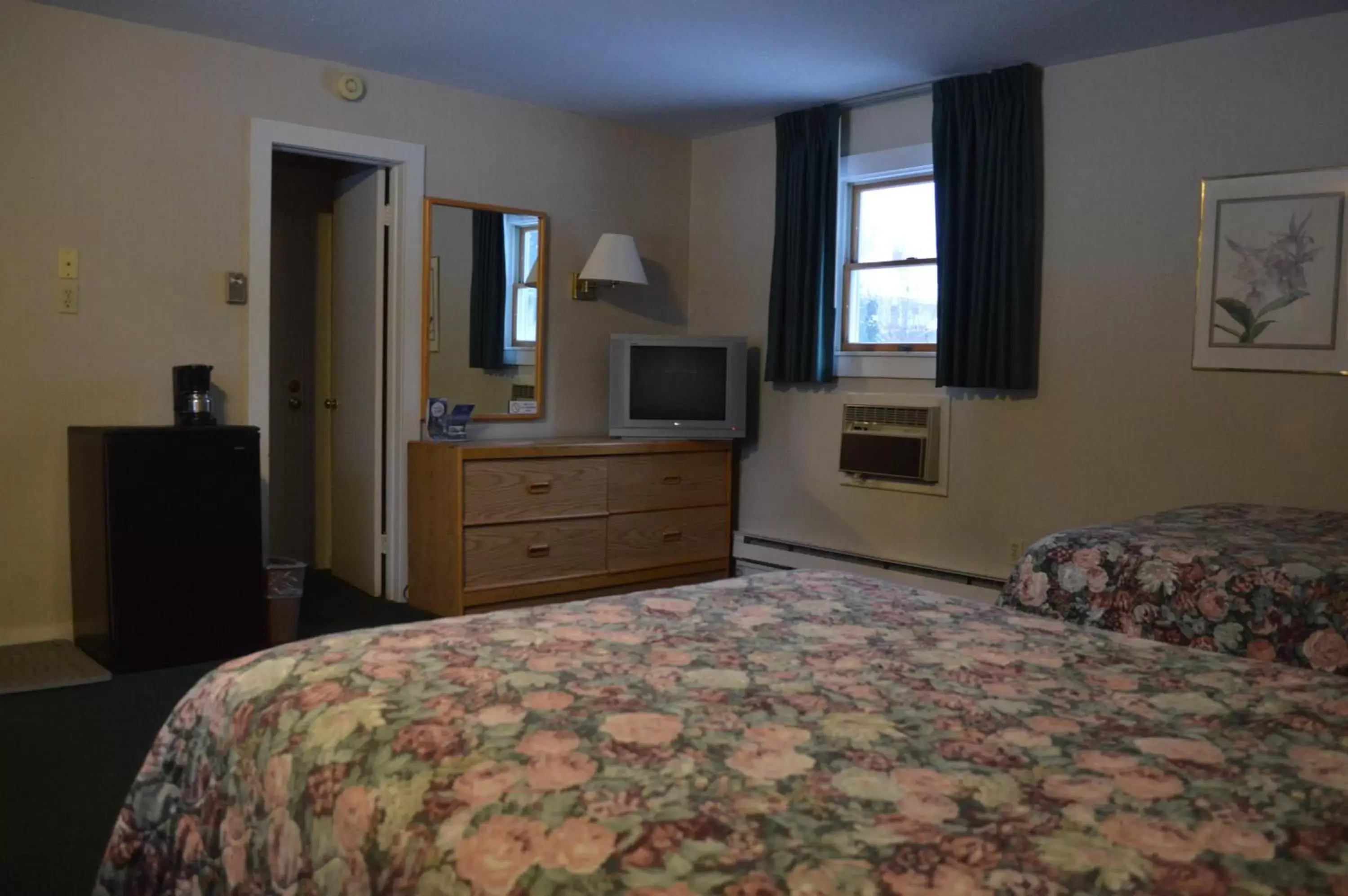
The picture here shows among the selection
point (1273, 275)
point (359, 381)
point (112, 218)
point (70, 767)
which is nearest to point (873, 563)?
point (1273, 275)

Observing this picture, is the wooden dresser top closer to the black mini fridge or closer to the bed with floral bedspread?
the black mini fridge

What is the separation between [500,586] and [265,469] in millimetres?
1078

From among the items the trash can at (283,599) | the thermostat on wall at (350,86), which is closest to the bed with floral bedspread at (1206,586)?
the trash can at (283,599)

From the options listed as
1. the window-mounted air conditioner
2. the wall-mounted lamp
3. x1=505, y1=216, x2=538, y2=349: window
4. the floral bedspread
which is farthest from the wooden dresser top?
the floral bedspread

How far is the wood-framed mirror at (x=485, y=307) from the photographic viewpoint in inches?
188

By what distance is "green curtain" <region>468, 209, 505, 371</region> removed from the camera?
4.89 meters

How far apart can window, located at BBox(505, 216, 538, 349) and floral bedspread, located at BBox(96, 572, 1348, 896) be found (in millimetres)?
3385

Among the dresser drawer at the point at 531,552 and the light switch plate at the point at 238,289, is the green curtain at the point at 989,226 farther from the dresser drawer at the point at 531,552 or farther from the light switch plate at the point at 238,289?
the light switch plate at the point at 238,289

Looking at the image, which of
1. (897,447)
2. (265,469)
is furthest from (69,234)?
(897,447)

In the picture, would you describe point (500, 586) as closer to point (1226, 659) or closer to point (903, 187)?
point (903, 187)

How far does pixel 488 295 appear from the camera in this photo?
495cm

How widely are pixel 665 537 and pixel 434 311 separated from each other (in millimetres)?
1503

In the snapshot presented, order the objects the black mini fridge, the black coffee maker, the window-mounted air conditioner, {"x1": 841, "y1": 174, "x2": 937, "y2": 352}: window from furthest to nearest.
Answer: {"x1": 841, "y1": 174, "x2": 937, "y2": 352}: window → the window-mounted air conditioner → the black coffee maker → the black mini fridge

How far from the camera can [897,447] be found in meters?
4.70
